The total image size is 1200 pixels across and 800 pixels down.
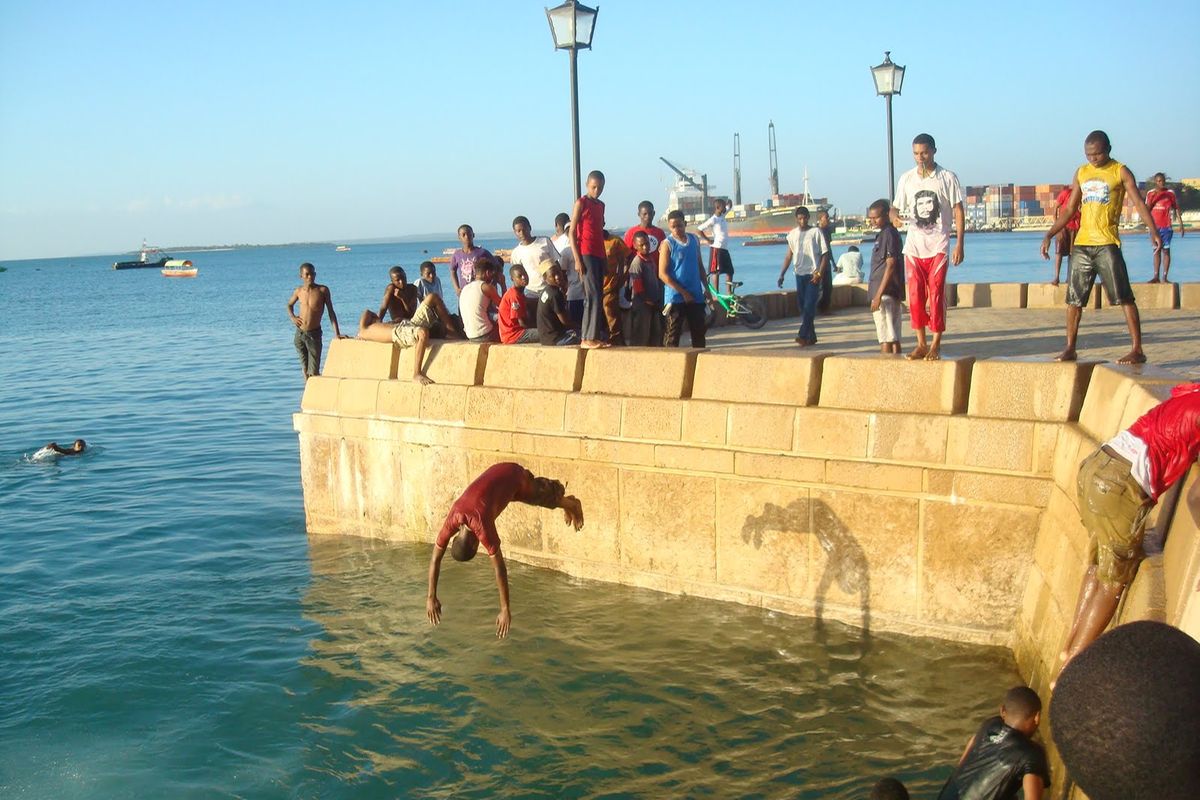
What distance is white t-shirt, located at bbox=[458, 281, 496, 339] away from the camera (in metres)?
12.4

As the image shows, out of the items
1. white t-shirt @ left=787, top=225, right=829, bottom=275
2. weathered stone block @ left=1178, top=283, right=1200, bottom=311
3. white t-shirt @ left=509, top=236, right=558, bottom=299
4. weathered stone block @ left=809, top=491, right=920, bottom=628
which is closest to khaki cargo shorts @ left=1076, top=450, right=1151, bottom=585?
weathered stone block @ left=809, top=491, right=920, bottom=628

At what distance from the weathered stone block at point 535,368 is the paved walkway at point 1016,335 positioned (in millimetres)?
2389

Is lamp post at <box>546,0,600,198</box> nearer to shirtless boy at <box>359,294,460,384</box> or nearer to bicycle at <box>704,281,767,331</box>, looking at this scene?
shirtless boy at <box>359,294,460,384</box>

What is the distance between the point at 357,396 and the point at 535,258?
2603 millimetres

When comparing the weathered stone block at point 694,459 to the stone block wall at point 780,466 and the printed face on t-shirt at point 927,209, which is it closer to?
the stone block wall at point 780,466

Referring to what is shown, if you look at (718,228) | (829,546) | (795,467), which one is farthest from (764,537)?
(718,228)

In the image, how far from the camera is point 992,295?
18.8 m

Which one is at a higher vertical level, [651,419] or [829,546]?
[651,419]

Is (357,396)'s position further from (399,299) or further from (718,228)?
(718,228)

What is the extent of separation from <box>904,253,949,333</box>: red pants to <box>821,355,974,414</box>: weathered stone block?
921mm

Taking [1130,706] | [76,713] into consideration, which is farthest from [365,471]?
[1130,706]

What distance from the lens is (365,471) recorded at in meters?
12.6

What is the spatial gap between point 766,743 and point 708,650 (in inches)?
60.4

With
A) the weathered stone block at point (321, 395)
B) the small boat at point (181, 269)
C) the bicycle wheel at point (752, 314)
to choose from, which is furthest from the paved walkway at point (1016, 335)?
the small boat at point (181, 269)
